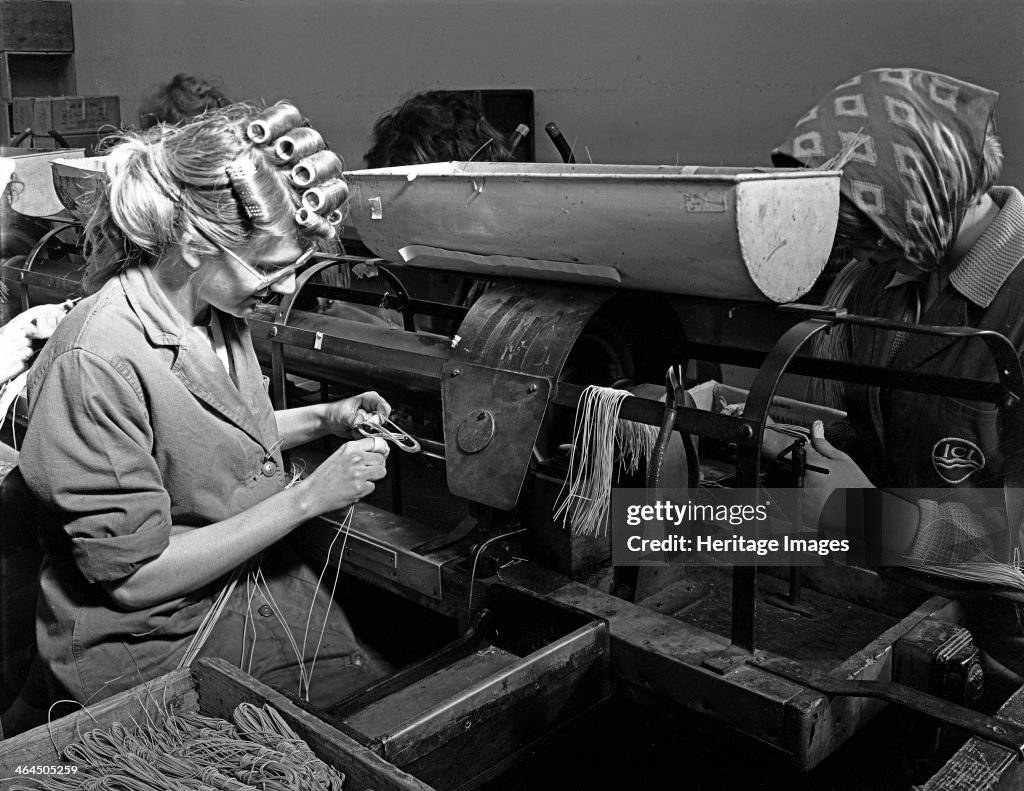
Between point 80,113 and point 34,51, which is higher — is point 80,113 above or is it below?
below

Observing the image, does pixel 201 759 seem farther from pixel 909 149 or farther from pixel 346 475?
pixel 909 149

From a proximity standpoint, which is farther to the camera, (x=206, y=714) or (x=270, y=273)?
(x=270, y=273)

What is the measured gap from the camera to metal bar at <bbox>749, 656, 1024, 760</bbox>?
141 centimetres

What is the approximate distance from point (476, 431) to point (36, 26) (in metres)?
7.59

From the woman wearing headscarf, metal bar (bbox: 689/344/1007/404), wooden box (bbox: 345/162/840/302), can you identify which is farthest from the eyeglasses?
the woman wearing headscarf

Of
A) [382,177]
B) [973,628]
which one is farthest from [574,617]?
[382,177]

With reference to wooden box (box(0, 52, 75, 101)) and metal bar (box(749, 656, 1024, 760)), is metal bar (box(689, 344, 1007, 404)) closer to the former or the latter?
metal bar (box(749, 656, 1024, 760))

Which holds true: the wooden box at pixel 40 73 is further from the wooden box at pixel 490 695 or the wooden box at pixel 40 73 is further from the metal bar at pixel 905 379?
the metal bar at pixel 905 379

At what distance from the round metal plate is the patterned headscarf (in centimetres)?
79

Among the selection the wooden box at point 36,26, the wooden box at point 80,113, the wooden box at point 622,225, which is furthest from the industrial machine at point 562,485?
the wooden box at point 36,26

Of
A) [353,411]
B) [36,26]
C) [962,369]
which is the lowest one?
[353,411]

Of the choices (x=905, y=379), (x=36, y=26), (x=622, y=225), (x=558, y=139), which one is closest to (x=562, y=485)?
(x=622, y=225)

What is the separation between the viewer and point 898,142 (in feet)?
5.96

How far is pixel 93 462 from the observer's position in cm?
147
